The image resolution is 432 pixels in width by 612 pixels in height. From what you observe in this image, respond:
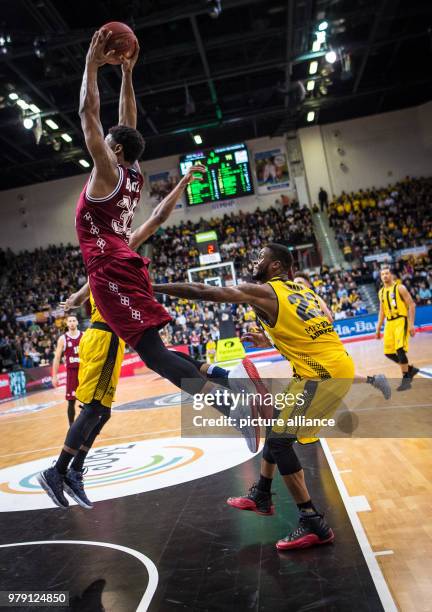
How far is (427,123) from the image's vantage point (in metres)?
25.5

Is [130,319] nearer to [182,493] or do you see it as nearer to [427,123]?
[182,493]

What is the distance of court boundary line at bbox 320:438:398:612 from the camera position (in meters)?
2.38

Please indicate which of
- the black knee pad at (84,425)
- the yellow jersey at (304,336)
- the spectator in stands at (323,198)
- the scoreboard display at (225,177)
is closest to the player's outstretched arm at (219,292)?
the yellow jersey at (304,336)

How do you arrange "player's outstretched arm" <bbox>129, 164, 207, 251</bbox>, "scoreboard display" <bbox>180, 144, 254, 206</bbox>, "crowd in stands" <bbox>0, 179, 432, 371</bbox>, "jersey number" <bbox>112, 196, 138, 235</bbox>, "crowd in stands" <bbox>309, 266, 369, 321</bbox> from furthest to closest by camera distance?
1. "scoreboard display" <bbox>180, 144, 254, 206</bbox>
2. "crowd in stands" <bbox>0, 179, 432, 371</bbox>
3. "crowd in stands" <bbox>309, 266, 369, 321</bbox>
4. "player's outstretched arm" <bbox>129, 164, 207, 251</bbox>
5. "jersey number" <bbox>112, 196, 138, 235</bbox>

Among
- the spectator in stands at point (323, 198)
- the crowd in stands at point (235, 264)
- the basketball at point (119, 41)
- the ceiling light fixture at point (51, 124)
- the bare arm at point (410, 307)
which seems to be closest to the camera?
the basketball at point (119, 41)

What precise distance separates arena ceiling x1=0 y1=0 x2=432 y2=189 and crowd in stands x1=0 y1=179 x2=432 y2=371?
176 inches

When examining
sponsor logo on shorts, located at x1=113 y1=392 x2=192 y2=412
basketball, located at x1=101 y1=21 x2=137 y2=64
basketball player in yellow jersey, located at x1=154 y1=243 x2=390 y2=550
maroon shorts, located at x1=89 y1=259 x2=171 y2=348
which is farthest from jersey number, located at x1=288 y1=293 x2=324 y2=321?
sponsor logo on shorts, located at x1=113 y1=392 x2=192 y2=412

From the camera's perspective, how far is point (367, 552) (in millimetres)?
2910

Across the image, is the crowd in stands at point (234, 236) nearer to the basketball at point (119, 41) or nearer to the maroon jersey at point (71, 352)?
the maroon jersey at point (71, 352)

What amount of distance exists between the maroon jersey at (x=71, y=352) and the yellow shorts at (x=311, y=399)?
15.2 feet

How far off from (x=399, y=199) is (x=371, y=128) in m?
4.52

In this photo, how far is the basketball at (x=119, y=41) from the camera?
10.4 feet

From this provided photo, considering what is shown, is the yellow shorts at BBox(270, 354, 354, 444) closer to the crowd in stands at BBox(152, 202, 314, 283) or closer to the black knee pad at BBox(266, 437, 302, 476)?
the black knee pad at BBox(266, 437, 302, 476)

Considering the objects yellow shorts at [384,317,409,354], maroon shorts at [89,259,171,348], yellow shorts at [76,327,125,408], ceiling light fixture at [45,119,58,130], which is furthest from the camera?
ceiling light fixture at [45,119,58,130]
